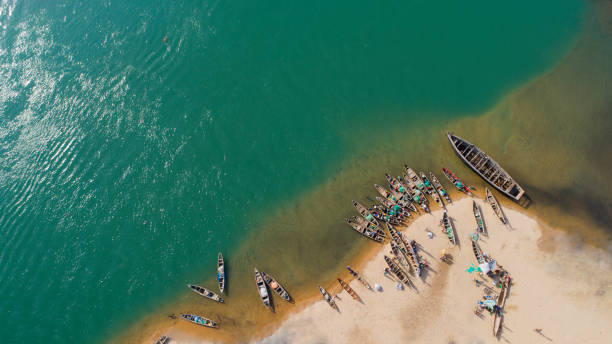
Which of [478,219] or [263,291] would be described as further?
[263,291]

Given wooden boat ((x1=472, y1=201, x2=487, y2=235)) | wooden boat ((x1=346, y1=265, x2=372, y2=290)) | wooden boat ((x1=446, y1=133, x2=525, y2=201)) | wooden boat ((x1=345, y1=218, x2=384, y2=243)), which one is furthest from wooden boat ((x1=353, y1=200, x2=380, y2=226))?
wooden boat ((x1=446, y1=133, x2=525, y2=201))

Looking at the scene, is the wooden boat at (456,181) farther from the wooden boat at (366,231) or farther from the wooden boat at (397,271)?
the wooden boat at (397,271)

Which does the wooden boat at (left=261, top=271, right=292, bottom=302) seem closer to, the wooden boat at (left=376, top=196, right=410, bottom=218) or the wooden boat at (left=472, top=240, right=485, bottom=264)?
the wooden boat at (left=376, top=196, right=410, bottom=218)

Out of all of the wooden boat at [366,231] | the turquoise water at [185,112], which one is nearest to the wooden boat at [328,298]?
the wooden boat at [366,231]

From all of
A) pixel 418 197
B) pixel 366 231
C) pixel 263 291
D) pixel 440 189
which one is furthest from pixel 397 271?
pixel 263 291

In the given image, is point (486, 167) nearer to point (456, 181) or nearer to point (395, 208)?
point (456, 181)

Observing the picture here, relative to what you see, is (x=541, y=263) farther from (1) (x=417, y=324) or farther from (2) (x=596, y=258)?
(1) (x=417, y=324)
